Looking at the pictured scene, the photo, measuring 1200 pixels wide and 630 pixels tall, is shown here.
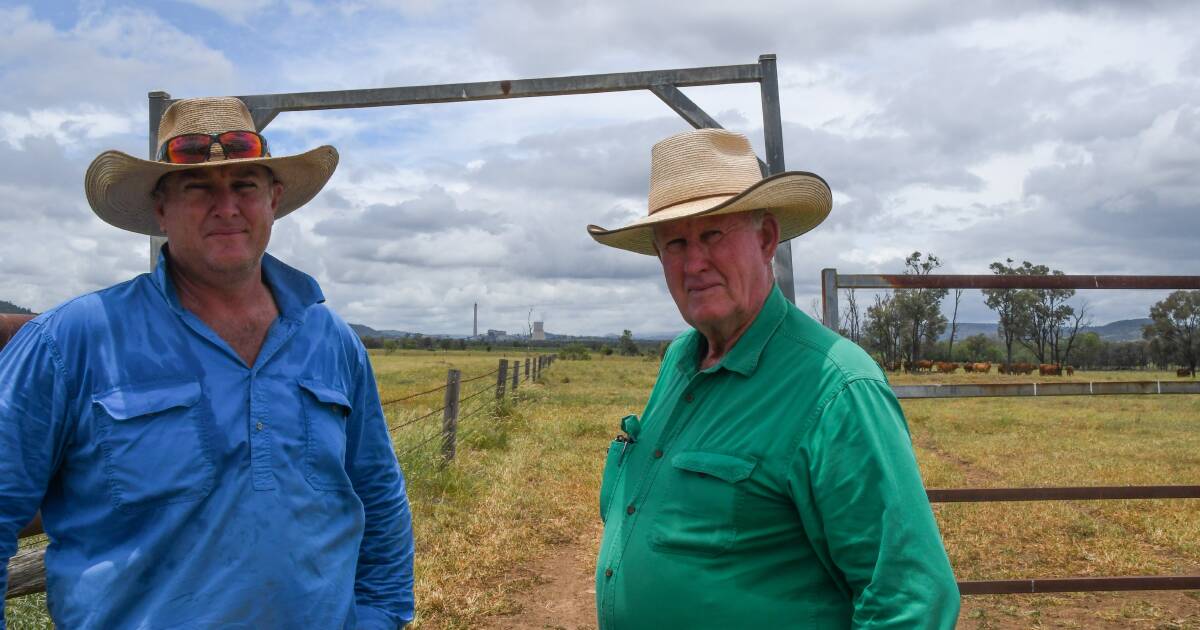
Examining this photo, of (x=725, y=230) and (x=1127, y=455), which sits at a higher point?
(x=725, y=230)

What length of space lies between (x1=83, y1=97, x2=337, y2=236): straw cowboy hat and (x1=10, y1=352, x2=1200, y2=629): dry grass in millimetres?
2125

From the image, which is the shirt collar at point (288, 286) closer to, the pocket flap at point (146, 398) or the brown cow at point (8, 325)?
the pocket flap at point (146, 398)

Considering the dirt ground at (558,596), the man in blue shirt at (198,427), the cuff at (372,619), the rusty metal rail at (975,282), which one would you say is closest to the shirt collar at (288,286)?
the man in blue shirt at (198,427)

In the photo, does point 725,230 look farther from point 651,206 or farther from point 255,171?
point 255,171

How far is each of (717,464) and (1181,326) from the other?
14.3 ft

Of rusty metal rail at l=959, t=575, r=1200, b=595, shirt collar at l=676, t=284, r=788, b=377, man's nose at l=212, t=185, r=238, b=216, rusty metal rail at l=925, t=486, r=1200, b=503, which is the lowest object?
rusty metal rail at l=959, t=575, r=1200, b=595

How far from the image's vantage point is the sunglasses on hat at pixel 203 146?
2.12m

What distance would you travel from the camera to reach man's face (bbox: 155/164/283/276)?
204cm

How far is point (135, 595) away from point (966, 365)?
13.7 feet

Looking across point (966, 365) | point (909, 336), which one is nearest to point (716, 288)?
point (966, 365)

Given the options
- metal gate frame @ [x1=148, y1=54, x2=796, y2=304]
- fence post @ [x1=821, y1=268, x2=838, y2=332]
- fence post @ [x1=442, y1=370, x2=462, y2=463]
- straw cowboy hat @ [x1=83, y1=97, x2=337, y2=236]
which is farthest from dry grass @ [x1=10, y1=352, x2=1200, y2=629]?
straw cowboy hat @ [x1=83, y1=97, x2=337, y2=236]

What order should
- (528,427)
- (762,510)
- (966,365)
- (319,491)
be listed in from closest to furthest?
(762,510) → (319,491) → (966,365) → (528,427)

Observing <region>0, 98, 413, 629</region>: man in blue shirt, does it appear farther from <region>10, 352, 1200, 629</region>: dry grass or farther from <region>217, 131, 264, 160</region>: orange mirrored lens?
<region>10, 352, 1200, 629</region>: dry grass

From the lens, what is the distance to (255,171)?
2.18 metres
